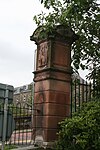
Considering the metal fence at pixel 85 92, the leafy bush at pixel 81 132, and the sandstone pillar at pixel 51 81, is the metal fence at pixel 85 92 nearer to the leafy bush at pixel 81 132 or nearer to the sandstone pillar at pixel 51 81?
the sandstone pillar at pixel 51 81

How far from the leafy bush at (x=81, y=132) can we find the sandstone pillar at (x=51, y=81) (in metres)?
0.41

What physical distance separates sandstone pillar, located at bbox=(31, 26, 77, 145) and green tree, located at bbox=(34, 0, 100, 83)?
149cm

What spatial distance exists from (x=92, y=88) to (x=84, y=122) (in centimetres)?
328

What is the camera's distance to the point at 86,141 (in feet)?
21.5

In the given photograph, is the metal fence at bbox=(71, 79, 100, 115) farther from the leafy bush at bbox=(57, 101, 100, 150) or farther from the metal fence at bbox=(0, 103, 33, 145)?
the leafy bush at bbox=(57, 101, 100, 150)

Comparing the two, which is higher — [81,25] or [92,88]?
[81,25]

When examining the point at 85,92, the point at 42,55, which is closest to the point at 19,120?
the point at 42,55

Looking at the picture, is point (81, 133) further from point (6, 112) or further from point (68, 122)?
point (6, 112)

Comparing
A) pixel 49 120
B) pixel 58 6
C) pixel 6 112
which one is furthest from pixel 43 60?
pixel 58 6

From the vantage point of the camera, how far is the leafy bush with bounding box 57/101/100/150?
660 centimetres

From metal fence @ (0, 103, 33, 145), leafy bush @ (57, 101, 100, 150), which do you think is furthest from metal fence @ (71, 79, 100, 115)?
leafy bush @ (57, 101, 100, 150)

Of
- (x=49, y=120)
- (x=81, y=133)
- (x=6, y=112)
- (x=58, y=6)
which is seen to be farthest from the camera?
(x=58, y=6)

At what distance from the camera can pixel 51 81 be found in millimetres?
7652

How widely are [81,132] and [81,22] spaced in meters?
5.29
